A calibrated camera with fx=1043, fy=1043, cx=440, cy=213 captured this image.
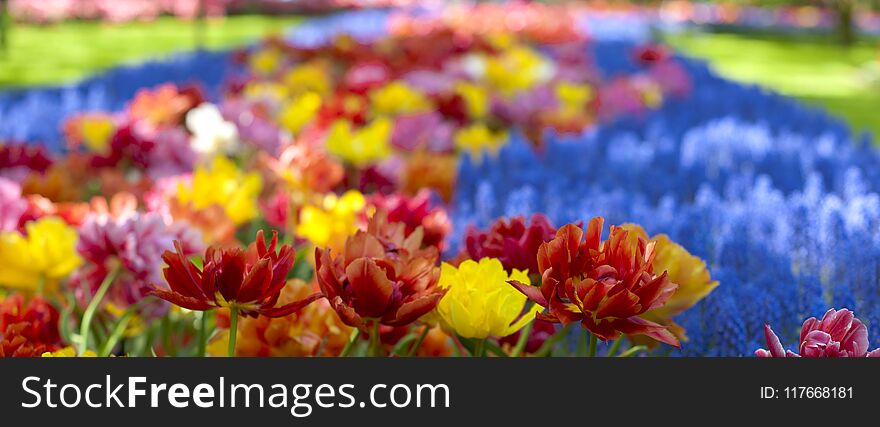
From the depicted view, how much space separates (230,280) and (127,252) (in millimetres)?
494

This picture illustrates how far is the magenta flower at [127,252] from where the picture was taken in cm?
138

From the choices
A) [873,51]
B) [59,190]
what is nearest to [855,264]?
[59,190]

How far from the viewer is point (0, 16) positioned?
237 inches

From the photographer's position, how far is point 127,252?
1381 mm

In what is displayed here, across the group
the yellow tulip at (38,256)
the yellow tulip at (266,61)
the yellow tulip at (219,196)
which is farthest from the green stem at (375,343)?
the yellow tulip at (266,61)

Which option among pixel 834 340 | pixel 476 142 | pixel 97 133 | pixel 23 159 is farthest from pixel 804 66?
pixel 834 340

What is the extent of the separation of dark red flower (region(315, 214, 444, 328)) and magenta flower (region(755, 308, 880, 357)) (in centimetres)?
31

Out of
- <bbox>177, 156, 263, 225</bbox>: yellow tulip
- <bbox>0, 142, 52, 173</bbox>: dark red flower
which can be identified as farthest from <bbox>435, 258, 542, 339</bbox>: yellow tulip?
<bbox>0, 142, 52, 173</bbox>: dark red flower

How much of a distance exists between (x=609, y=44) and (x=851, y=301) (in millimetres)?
6886

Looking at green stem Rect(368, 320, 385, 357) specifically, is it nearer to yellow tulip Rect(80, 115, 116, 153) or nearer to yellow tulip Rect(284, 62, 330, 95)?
yellow tulip Rect(80, 115, 116, 153)

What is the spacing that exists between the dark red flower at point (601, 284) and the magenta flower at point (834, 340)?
103 millimetres

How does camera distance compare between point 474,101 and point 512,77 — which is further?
point 512,77

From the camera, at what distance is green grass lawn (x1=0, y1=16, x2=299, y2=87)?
978cm

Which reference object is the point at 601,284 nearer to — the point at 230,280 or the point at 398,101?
the point at 230,280
